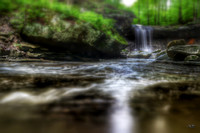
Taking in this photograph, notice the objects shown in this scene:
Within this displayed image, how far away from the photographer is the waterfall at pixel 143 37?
1772cm

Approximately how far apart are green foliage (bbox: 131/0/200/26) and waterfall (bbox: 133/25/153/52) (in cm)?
688

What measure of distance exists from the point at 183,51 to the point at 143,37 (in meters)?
11.4

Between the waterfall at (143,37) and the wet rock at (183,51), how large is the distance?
10.5 metres

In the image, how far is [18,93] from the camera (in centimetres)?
180

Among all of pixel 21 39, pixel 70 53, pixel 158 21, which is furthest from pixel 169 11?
pixel 21 39

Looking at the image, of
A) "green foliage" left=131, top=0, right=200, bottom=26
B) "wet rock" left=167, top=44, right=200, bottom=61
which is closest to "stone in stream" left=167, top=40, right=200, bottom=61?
"wet rock" left=167, top=44, right=200, bottom=61

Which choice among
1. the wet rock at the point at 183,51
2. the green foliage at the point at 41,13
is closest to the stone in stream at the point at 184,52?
the wet rock at the point at 183,51

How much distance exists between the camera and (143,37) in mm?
17750

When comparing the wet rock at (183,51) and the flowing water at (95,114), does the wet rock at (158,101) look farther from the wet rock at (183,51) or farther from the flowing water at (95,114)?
the wet rock at (183,51)

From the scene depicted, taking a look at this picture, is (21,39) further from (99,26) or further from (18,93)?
(18,93)

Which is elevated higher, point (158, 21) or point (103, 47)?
point (158, 21)

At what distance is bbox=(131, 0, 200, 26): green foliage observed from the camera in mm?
21900

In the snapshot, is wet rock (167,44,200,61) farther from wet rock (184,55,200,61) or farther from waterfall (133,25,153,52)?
waterfall (133,25,153,52)

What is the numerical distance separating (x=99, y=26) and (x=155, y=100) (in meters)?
6.96
